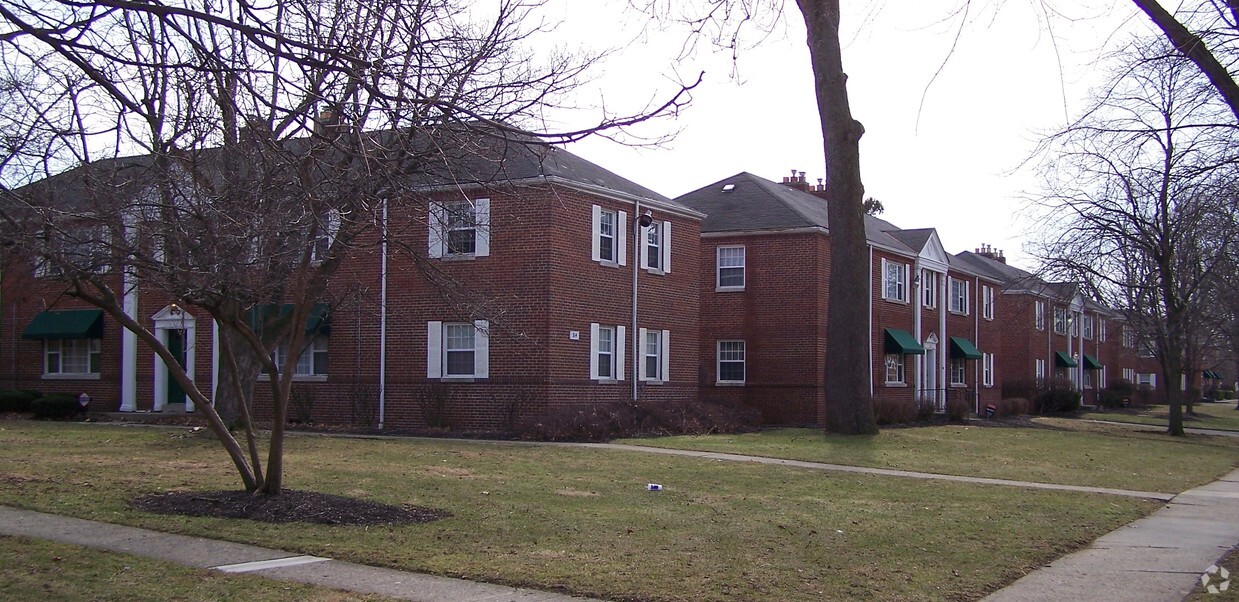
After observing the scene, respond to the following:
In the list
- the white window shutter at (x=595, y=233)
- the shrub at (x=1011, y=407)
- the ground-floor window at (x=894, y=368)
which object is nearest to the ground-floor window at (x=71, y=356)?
the white window shutter at (x=595, y=233)

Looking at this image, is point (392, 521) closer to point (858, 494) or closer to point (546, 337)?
point (858, 494)

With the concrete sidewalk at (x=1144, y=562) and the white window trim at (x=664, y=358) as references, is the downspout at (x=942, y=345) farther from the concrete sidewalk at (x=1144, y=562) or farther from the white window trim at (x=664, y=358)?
the concrete sidewalk at (x=1144, y=562)

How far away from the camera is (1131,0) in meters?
8.82

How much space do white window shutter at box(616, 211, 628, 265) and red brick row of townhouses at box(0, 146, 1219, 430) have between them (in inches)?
1.3

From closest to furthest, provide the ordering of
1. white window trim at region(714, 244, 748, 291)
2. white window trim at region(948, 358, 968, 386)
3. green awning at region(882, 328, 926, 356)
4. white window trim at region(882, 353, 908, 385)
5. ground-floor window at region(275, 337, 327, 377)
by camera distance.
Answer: ground-floor window at region(275, 337, 327, 377) → white window trim at region(714, 244, 748, 291) → green awning at region(882, 328, 926, 356) → white window trim at region(882, 353, 908, 385) → white window trim at region(948, 358, 968, 386)

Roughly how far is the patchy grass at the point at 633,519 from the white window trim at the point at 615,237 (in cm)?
772

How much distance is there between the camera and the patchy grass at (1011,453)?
58.0 feet

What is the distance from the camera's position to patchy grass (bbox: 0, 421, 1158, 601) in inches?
330

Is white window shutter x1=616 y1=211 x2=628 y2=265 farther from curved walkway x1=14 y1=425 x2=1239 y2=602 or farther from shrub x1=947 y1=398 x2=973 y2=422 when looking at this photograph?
curved walkway x1=14 y1=425 x2=1239 y2=602

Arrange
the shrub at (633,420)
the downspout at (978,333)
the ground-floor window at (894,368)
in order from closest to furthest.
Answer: the shrub at (633,420)
the ground-floor window at (894,368)
the downspout at (978,333)

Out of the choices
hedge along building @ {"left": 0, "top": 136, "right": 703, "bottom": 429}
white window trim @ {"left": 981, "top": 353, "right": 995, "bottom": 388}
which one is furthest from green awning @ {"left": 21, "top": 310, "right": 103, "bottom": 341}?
white window trim @ {"left": 981, "top": 353, "right": 995, "bottom": 388}

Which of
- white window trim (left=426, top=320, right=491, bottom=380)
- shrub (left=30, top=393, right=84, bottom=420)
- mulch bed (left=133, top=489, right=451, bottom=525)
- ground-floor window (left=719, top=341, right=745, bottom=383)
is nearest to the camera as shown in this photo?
mulch bed (left=133, top=489, right=451, bottom=525)

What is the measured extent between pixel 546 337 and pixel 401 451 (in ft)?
19.5

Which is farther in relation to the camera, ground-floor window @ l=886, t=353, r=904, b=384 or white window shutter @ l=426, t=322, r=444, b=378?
ground-floor window @ l=886, t=353, r=904, b=384
